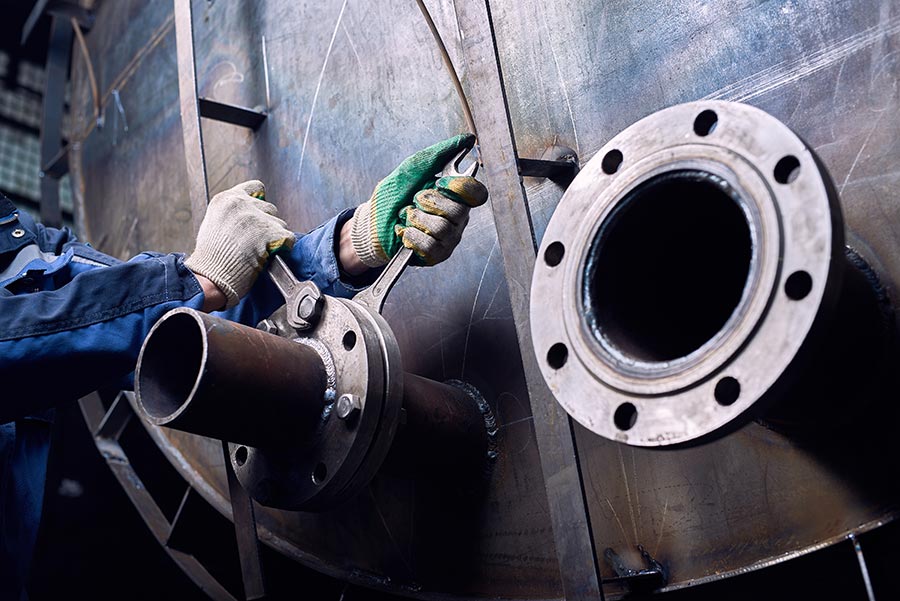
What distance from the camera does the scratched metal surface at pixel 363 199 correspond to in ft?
4.10

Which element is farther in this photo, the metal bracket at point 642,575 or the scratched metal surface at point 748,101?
the metal bracket at point 642,575

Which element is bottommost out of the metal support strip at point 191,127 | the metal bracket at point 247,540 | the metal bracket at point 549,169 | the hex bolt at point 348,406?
the metal bracket at point 247,540

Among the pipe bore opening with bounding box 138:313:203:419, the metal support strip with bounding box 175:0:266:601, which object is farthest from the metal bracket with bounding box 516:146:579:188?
the metal support strip with bounding box 175:0:266:601

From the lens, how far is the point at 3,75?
4656mm

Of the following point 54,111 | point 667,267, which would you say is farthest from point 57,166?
point 667,267

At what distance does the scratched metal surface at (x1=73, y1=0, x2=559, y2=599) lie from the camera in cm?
125

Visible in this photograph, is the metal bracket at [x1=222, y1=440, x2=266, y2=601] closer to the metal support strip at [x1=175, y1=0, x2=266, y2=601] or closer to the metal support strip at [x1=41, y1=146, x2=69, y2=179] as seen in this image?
the metal support strip at [x1=175, y1=0, x2=266, y2=601]

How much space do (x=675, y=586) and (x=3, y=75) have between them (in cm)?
474

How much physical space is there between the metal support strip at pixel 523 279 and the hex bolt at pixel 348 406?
21cm

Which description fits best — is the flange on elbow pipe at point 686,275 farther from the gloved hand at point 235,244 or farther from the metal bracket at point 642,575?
the gloved hand at point 235,244

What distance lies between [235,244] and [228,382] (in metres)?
0.31

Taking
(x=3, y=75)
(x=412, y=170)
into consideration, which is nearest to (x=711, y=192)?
(x=412, y=170)

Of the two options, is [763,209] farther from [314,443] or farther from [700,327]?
[314,443]

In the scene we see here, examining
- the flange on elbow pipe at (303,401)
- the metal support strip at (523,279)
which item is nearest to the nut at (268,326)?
the flange on elbow pipe at (303,401)
